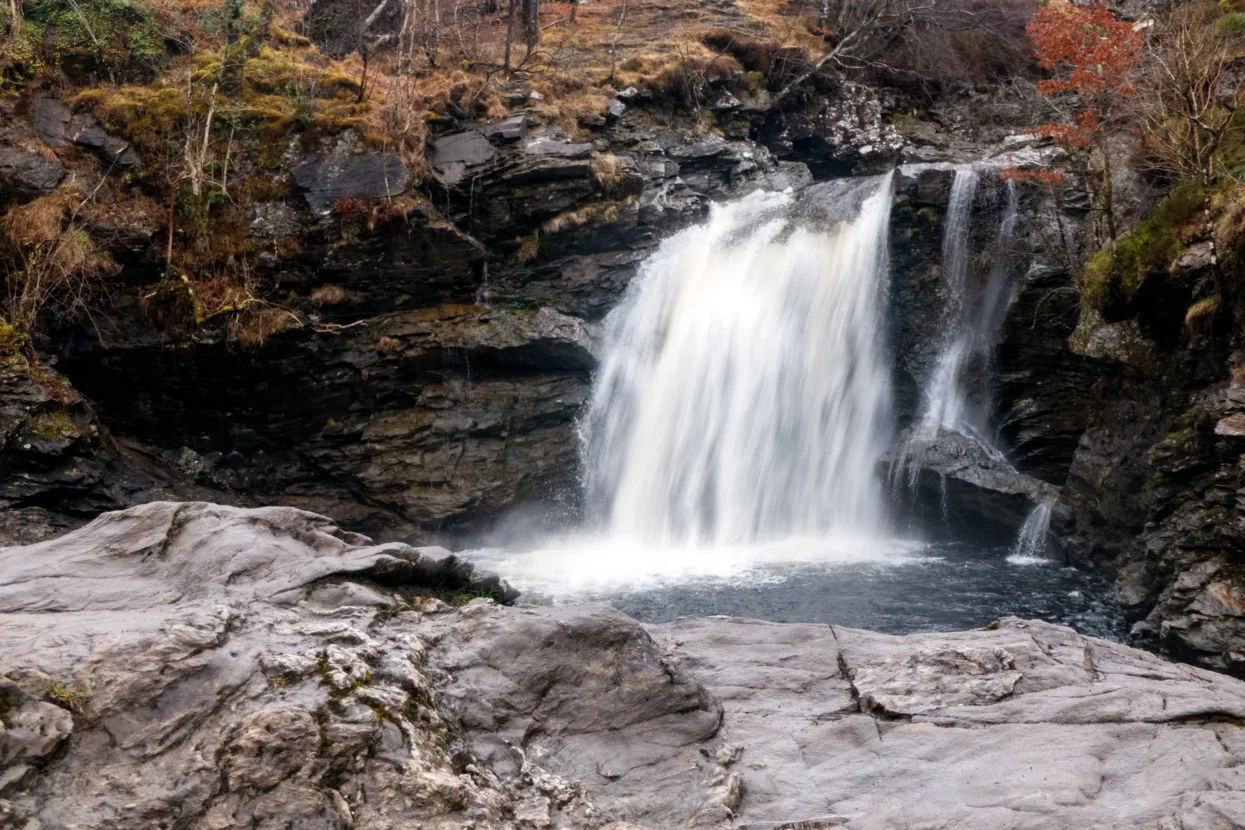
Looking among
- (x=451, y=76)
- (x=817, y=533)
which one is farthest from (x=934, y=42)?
(x=817, y=533)

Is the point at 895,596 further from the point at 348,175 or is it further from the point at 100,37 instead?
the point at 100,37

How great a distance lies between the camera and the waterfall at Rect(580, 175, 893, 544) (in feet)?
52.5

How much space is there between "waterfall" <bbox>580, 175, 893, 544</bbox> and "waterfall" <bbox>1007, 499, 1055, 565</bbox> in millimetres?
2540

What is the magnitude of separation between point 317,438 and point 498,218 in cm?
532

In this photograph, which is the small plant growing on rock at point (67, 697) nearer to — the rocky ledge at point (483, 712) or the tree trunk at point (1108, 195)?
the rocky ledge at point (483, 712)

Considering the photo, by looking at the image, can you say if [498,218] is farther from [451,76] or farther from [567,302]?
[451,76]

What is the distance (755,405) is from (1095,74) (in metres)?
7.79

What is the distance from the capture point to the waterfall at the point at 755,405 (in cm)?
1602

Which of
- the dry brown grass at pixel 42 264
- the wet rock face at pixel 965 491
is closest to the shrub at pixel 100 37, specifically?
the dry brown grass at pixel 42 264

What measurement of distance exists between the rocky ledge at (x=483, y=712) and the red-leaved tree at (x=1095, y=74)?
10488mm

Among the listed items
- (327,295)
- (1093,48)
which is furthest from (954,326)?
(327,295)

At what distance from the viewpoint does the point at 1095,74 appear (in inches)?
553

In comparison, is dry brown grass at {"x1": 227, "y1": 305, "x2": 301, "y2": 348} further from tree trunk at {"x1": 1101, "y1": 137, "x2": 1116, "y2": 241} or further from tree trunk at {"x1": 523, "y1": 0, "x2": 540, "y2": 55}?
tree trunk at {"x1": 1101, "y1": 137, "x2": 1116, "y2": 241}

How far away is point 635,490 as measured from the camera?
639 inches
